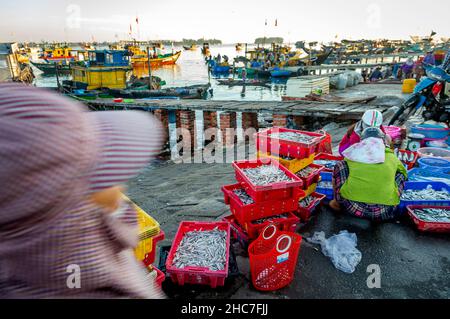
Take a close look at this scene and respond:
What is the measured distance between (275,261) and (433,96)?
7238 millimetres

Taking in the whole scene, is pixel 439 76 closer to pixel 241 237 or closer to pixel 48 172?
pixel 241 237

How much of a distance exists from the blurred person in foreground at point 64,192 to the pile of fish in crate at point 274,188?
100 inches

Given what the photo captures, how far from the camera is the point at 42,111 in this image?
952 mm

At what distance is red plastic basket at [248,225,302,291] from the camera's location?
9.95 feet

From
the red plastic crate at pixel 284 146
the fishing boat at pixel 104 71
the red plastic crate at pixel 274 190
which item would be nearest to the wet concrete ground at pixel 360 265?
the red plastic crate at pixel 274 190

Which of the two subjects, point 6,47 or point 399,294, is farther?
point 6,47

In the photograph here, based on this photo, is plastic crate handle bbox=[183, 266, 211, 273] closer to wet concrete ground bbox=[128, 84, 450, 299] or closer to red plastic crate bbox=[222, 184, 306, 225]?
wet concrete ground bbox=[128, 84, 450, 299]

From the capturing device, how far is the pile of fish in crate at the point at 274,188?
12.4 feet

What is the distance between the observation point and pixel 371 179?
4145mm
